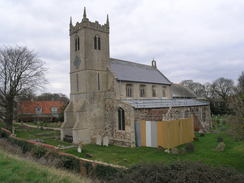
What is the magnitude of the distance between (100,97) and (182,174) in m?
20.0

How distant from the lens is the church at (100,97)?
2230 centimetres

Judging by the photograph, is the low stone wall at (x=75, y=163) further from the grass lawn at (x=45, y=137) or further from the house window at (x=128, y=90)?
the house window at (x=128, y=90)

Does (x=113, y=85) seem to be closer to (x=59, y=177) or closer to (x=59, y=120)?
(x=59, y=177)

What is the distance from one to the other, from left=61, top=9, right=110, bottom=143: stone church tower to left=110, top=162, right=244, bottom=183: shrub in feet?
58.4

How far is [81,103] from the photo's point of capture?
24266 mm

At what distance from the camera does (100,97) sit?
24.9 metres

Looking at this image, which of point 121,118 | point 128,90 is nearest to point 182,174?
point 121,118

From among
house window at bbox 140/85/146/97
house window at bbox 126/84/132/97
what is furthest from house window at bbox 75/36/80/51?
house window at bbox 140/85/146/97

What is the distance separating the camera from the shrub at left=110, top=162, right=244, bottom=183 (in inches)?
206

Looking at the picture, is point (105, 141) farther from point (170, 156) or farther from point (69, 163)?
point (69, 163)

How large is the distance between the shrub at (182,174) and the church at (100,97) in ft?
49.2

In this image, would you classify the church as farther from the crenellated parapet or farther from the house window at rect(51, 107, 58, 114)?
the house window at rect(51, 107, 58, 114)

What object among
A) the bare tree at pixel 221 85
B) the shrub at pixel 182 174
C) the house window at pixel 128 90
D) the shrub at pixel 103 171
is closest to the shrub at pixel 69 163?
the shrub at pixel 103 171

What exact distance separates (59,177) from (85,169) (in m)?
3.55
